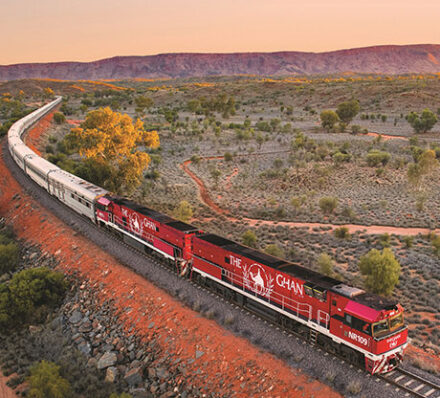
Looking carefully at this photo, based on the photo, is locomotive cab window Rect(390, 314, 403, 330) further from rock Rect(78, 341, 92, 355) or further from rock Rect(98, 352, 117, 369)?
rock Rect(78, 341, 92, 355)

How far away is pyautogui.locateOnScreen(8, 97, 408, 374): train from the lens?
1591 centimetres

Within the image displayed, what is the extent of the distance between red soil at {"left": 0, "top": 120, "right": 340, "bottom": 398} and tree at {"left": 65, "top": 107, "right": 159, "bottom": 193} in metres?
10.1

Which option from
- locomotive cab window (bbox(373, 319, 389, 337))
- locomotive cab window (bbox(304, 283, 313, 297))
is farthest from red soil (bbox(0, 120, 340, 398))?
locomotive cab window (bbox(304, 283, 313, 297))

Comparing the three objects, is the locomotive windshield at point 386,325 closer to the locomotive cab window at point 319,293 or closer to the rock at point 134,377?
the locomotive cab window at point 319,293

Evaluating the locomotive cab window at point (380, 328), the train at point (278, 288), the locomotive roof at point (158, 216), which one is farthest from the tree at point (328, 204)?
the locomotive cab window at point (380, 328)

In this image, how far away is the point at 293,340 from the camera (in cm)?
1844

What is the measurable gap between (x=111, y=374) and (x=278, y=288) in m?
8.58

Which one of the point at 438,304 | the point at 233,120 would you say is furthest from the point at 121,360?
the point at 233,120

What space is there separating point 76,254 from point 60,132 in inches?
2488

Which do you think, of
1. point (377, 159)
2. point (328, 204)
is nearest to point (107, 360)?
point (328, 204)

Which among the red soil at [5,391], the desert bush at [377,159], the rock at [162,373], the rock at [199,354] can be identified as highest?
the desert bush at [377,159]

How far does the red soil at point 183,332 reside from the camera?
16312 mm

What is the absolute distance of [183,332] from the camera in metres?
19.9

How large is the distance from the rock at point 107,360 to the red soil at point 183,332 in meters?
1.74
